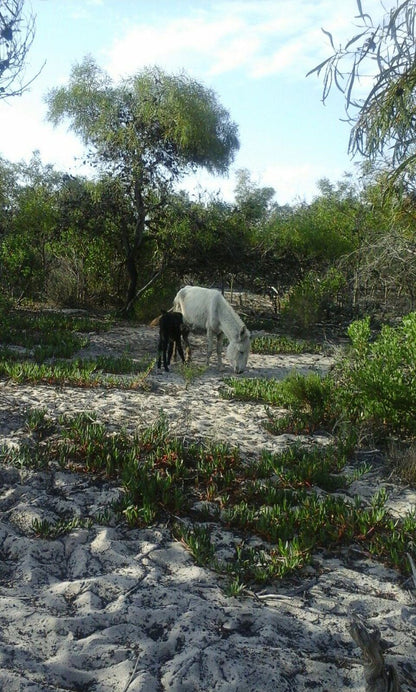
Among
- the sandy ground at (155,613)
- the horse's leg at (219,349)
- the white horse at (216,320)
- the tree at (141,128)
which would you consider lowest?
the sandy ground at (155,613)

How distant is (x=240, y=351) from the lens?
12367 millimetres

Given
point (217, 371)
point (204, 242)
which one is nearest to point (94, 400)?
point (217, 371)

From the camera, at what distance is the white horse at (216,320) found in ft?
40.7

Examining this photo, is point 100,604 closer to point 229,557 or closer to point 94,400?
point 229,557

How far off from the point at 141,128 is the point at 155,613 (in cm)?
1799

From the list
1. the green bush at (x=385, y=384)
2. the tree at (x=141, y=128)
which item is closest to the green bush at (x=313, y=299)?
the tree at (x=141, y=128)

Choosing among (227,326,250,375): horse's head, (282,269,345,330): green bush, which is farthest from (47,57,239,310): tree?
(227,326,250,375): horse's head

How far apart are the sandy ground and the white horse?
19.9 feet

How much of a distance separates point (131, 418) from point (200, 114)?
14.3 m

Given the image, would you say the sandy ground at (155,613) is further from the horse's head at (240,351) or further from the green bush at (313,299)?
the green bush at (313,299)

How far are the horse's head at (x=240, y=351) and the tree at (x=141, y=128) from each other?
30.1ft

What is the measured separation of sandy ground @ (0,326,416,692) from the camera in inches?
141

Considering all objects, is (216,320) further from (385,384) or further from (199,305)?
(385,384)

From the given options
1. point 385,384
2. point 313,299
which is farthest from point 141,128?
point 385,384
